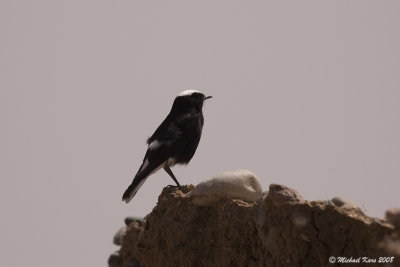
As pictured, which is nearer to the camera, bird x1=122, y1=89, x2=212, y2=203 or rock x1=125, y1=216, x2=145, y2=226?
bird x1=122, y1=89, x2=212, y2=203

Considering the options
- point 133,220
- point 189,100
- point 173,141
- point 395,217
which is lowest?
point 395,217

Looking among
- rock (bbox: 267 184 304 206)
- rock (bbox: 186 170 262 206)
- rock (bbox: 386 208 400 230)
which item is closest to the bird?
rock (bbox: 186 170 262 206)

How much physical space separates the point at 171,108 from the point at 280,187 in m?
5.16

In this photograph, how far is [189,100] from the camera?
37.8ft

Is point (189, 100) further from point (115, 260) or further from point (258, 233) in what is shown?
point (258, 233)

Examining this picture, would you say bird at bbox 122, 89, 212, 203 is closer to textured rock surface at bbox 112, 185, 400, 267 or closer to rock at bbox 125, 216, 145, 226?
textured rock surface at bbox 112, 185, 400, 267

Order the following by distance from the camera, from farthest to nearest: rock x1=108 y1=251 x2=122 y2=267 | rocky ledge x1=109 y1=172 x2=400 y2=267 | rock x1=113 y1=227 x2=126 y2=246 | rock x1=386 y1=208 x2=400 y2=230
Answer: rock x1=113 y1=227 x2=126 y2=246 < rock x1=108 y1=251 x2=122 y2=267 < rocky ledge x1=109 y1=172 x2=400 y2=267 < rock x1=386 y1=208 x2=400 y2=230

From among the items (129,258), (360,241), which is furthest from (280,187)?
(129,258)

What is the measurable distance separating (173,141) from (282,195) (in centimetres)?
426

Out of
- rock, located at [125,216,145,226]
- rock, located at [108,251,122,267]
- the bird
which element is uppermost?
the bird

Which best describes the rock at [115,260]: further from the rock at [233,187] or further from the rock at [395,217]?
the rock at [395,217]

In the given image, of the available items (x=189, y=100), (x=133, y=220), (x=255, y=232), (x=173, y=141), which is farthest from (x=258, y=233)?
(x=133, y=220)

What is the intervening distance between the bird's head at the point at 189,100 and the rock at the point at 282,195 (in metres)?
4.78

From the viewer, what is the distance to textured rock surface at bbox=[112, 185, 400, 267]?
6219mm
